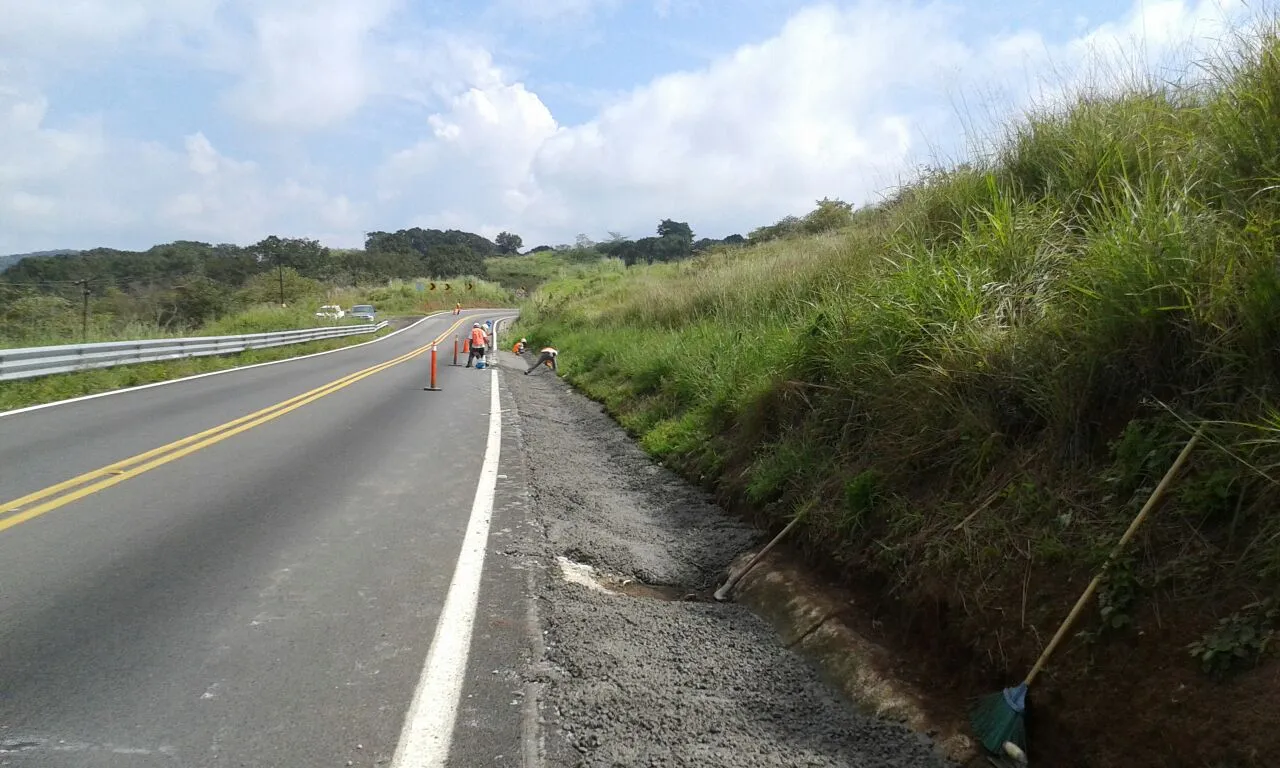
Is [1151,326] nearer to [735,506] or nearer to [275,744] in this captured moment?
[735,506]

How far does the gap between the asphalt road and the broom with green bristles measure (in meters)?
1.91

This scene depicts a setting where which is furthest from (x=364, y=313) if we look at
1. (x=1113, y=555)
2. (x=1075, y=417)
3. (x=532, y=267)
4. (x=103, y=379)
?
(x=532, y=267)

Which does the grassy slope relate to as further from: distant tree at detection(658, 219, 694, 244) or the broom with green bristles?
distant tree at detection(658, 219, 694, 244)

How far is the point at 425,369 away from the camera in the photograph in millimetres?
23984

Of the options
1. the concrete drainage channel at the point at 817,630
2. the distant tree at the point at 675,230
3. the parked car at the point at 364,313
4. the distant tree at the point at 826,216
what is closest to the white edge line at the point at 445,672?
the concrete drainage channel at the point at 817,630

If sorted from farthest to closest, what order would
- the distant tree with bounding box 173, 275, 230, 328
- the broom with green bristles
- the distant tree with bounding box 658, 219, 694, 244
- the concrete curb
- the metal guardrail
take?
the distant tree with bounding box 658, 219, 694, 244
the distant tree with bounding box 173, 275, 230, 328
the metal guardrail
the concrete curb
the broom with green bristles

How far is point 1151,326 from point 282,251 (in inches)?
4251

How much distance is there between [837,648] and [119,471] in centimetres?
679

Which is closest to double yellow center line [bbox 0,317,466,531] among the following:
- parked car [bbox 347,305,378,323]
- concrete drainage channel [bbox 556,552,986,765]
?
concrete drainage channel [bbox 556,552,986,765]

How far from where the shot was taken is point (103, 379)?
50.5 feet

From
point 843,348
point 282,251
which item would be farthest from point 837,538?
point 282,251

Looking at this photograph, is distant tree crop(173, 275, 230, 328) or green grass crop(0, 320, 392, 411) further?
distant tree crop(173, 275, 230, 328)

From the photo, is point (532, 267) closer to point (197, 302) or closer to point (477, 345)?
point (197, 302)

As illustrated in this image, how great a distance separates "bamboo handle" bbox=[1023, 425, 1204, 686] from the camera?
11.0 feet
